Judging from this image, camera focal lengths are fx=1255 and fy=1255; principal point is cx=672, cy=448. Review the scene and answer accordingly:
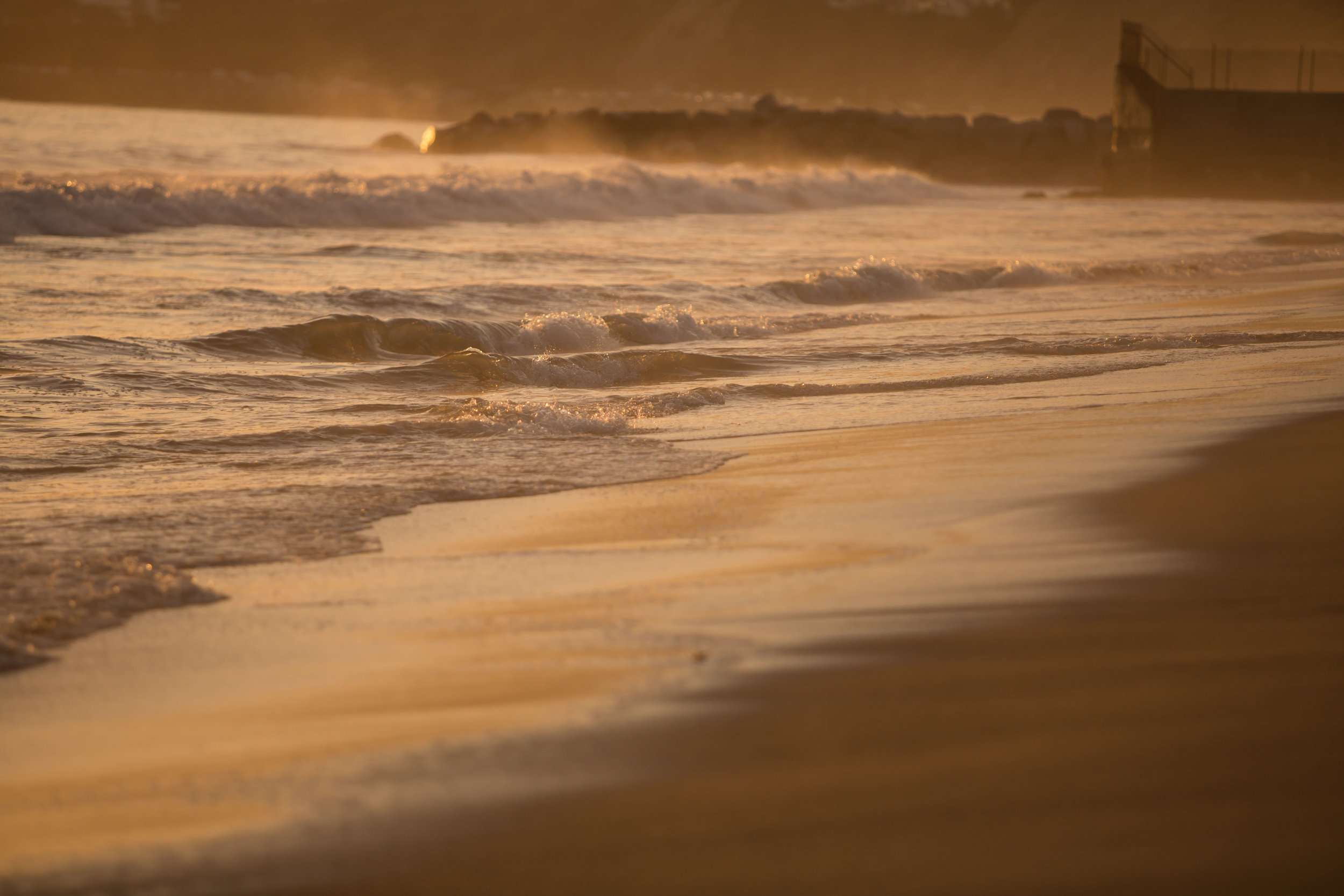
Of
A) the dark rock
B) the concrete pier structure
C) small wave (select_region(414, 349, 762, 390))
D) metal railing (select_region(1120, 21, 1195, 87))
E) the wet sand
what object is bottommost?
the wet sand

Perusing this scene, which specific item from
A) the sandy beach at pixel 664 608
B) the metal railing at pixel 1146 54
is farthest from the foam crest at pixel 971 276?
the metal railing at pixel 1146 54

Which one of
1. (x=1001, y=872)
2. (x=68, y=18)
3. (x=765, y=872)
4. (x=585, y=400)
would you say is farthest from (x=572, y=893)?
(x=68, y=18)

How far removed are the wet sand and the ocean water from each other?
1.81 m

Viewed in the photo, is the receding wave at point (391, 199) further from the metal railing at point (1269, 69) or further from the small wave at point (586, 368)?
the metal railing at point (1269, 69)

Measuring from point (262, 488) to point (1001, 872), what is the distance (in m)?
3.90

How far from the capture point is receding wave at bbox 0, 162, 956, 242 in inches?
692

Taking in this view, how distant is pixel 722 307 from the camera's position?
12383mm

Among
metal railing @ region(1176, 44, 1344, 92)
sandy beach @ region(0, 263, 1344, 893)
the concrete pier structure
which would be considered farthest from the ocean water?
metal railing @ region(1176, 44, 1344, 92)

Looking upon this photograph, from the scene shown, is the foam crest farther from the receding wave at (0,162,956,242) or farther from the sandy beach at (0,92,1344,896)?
the receding wave at (0,162,956,242)

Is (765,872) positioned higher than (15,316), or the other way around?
(15,316)

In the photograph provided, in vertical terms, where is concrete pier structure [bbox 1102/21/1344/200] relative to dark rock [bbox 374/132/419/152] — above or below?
below

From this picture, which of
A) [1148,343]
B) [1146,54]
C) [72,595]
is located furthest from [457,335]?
[1146,54]

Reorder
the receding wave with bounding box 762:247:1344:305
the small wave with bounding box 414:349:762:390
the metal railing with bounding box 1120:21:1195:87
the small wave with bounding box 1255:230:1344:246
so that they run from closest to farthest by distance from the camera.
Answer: the small wave with bounding box 414:349:762:390 < the receding wave with bounding box 762:247:1344:305 < the small wave with bounding box 1255:230:1344:246 < the metal railing with bounding box 1120:21:1195:87

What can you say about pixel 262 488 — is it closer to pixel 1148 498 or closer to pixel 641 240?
pixel 1148 498
